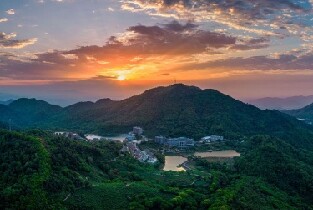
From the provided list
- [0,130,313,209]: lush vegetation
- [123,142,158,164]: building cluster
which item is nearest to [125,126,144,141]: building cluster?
[123,142,158,164]: building cluster

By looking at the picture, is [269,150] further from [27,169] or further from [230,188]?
[27,169]

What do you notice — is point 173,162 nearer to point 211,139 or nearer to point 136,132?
point 211,139

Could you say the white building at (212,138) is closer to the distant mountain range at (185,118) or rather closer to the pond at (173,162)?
the distant mountain range at (185,118)

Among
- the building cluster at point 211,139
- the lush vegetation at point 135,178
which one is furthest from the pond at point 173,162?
the building cluster at point 211,139

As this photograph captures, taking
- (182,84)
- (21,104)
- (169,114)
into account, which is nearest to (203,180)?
(169,114)

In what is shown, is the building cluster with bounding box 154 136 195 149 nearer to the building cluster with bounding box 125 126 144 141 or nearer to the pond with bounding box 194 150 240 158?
the pond with bounding box 194 150 240 158

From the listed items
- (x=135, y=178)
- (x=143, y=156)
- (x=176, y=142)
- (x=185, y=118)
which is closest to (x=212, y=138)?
(x=176, y=142)
